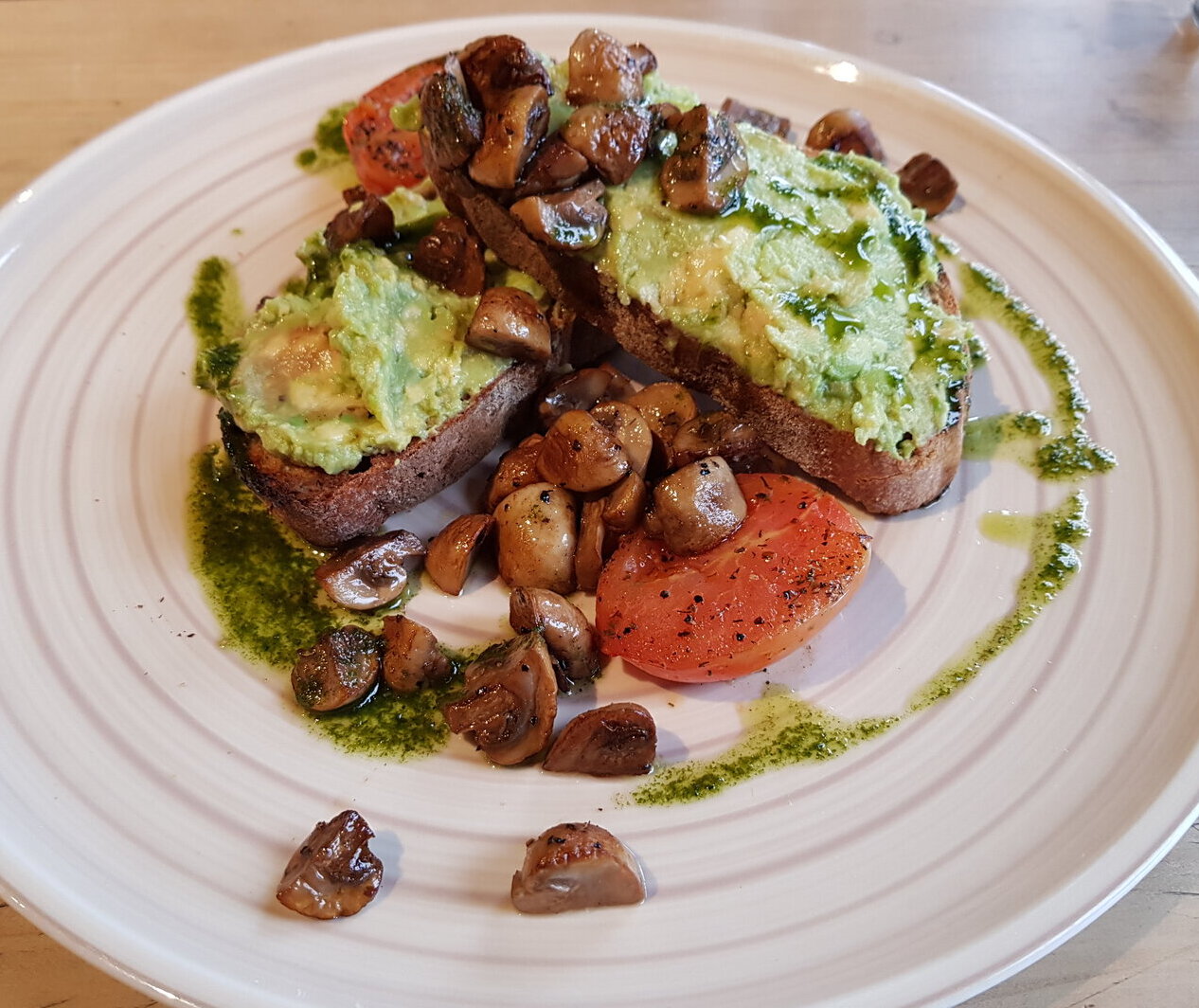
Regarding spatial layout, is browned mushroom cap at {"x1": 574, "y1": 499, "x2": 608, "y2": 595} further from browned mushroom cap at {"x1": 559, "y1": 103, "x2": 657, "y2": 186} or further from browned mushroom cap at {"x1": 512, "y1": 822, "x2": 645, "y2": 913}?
browned mushroom cap at {"x1": 559, "y1": 103, "x2": 657, "y2": 186}

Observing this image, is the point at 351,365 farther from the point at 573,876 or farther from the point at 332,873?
the point at 573,876

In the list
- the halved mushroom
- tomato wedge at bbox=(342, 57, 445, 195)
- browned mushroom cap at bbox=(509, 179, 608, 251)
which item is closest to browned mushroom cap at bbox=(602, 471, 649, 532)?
the halved mushroom

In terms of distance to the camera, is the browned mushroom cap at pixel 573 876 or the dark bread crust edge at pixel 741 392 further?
the dark bread crust edge at pixel 741 392

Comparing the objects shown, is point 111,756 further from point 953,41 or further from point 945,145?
point 953,41

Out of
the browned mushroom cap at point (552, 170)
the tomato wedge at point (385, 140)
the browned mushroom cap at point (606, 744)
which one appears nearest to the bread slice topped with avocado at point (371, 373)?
the browned mushroom cap at point (552, 170)

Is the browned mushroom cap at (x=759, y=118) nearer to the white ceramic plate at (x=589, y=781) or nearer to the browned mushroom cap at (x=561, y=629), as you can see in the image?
the white ceramic plate at (x=589, y=781)

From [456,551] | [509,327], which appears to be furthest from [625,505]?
[509,327]

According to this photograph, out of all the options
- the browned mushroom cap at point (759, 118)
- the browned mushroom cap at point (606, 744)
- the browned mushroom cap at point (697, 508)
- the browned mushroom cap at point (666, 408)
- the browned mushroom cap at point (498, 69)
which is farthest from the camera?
the browned mushroom cap at point (759, 118)
